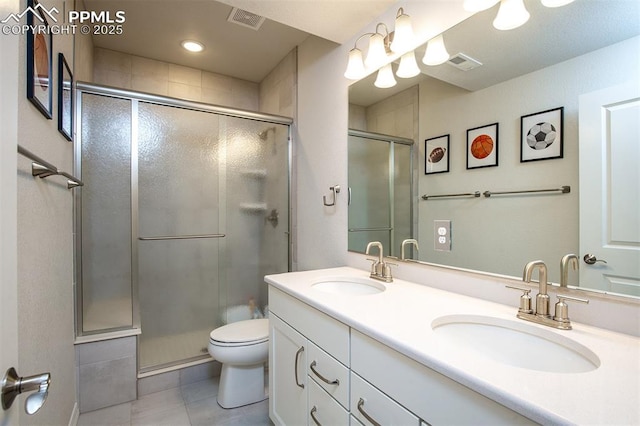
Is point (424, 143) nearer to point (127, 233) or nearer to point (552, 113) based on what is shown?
point (552, 113)

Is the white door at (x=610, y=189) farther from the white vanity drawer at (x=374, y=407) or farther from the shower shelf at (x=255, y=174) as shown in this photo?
the shower shelf at (x=255, y=174)

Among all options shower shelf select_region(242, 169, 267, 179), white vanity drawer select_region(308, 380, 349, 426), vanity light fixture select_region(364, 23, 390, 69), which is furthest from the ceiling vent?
shower shelf select_region(242, 169, 267, 179)

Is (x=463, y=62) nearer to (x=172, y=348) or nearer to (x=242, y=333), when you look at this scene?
(x=242, y=333)

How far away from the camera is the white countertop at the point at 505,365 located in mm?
513

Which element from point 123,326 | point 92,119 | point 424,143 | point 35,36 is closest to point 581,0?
point 424,143

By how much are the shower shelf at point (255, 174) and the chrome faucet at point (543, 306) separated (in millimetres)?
1912

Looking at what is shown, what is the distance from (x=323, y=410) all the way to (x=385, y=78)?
5.25 feet

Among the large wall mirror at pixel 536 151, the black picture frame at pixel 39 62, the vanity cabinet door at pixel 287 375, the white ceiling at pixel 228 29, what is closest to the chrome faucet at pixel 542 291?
the large wall mirror at pixel 536 151

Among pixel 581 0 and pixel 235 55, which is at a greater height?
pixel 235 55

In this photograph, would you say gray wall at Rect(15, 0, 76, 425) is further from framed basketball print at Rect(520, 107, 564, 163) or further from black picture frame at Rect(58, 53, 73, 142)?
framed basketball print at Rect(520, 107, 564, 163)

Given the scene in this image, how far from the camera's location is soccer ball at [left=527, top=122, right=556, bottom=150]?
Result: 979 mm

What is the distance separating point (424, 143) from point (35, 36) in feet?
5.04

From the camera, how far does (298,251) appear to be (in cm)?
240

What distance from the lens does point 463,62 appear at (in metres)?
1.26
